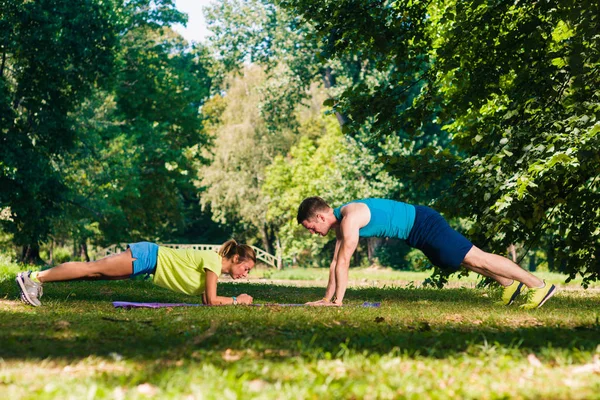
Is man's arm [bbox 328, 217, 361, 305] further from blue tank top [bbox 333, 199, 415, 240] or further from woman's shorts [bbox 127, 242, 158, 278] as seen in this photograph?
woman's shorts [bbox 127, 242, 158, 278]

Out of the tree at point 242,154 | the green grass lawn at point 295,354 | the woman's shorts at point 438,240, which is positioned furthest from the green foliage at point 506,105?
the tree at point 242,154

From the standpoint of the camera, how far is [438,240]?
9023mm

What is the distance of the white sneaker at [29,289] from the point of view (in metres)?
8.73

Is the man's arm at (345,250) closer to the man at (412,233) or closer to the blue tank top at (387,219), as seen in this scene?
the man at (412,233)

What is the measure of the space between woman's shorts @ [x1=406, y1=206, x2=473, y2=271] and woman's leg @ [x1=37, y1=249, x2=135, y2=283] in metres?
3.39

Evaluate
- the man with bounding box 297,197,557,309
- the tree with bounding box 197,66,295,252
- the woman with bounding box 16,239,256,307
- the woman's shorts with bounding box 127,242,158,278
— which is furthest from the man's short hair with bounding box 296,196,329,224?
the tree with bounding box 197,66,295,252

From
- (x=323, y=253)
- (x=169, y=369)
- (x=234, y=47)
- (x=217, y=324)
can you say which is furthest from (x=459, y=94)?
(x=323, y=253)

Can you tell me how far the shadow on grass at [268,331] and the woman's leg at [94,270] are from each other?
0.36 metres

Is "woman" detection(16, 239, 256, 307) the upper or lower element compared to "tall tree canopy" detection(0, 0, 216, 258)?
lower

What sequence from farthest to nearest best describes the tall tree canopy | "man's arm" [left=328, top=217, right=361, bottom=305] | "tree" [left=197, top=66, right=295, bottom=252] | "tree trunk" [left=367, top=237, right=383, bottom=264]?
"tree trunk" [left=367, top=237, right=383, bottom=264] < "tree" [left=197, top=66, right=295, bottom=252] < the tall tree canopy < "man's arm" [left=328, top=217, right=361, bottom=305]

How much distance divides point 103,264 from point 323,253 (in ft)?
155

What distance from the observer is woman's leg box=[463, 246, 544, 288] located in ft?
29.4

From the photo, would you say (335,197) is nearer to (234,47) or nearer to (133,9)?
(234,47)

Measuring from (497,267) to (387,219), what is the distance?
1.41 meters
